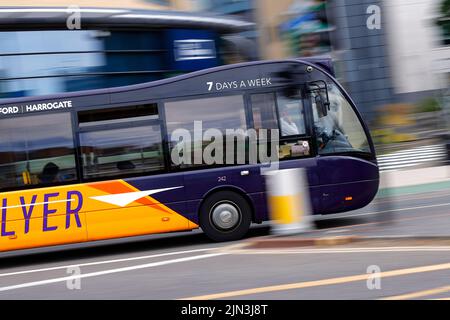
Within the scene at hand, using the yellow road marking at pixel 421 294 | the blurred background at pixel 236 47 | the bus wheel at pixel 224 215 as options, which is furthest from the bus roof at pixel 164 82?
the blurred background at pixel 236 47

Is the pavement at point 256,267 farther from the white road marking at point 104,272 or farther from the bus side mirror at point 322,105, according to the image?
the bus side mirror at point 322,105

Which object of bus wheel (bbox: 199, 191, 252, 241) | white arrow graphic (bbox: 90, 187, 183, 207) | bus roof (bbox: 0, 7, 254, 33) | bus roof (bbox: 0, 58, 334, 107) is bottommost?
bus wheel (bbox: 199, 191, 252, 241)

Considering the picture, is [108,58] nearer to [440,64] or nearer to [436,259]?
[436,259]

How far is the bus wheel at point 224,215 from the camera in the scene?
39.8 ft

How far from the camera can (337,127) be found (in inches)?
484

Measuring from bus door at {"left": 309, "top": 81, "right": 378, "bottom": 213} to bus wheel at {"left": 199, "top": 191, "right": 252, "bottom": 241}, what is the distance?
1356 millimetres

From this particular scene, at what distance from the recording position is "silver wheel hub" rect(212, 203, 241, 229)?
39.9ft

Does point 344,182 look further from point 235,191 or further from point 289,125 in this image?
point 235,191

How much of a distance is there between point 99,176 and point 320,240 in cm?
386

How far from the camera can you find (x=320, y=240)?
10.2 meters

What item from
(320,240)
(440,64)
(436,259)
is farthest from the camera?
(440,64)

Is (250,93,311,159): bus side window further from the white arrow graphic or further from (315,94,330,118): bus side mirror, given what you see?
the white arrow graphic

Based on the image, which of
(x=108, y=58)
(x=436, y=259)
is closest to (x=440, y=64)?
(x=108, y=58)

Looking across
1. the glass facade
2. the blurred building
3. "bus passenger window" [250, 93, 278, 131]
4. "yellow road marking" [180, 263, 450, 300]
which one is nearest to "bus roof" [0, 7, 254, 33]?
the blurred building
